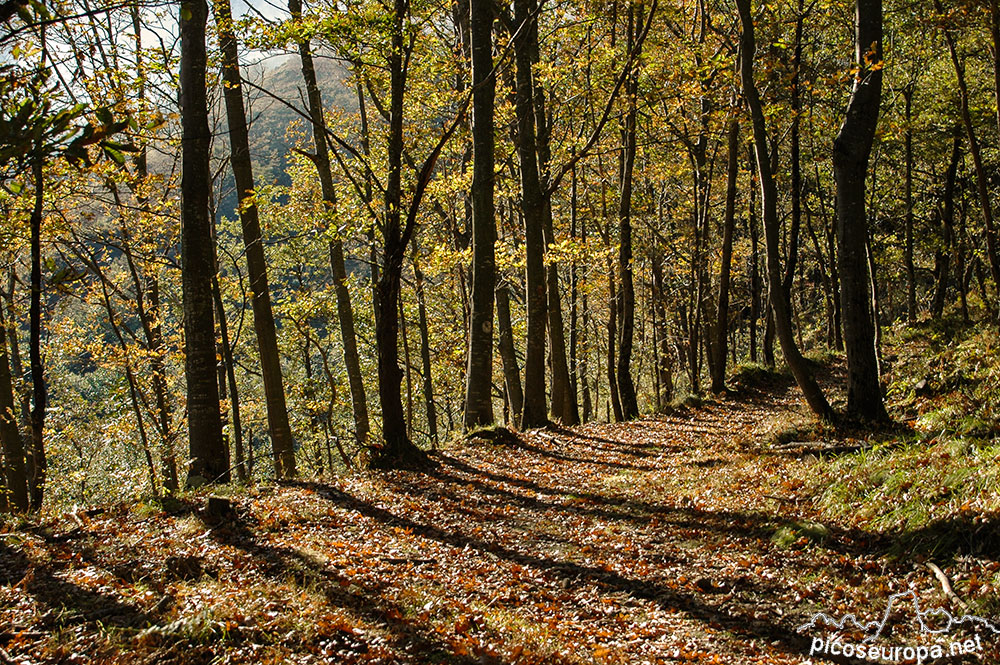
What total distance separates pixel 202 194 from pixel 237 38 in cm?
333

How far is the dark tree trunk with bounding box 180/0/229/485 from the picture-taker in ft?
26.9

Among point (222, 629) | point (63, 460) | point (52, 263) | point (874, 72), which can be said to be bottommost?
point (63, 460)

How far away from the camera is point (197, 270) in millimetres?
8328

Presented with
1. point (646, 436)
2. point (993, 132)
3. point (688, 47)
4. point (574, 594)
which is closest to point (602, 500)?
point (574, 594)

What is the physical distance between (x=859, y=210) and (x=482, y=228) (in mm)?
6114

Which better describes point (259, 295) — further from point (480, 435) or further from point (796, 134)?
point (796, 134)

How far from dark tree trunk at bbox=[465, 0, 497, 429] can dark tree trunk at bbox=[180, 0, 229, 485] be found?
454 cm

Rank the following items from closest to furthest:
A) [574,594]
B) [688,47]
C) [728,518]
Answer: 1. [574,594]
2. [728,518]
3. [688,47]

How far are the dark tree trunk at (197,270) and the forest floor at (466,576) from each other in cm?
88

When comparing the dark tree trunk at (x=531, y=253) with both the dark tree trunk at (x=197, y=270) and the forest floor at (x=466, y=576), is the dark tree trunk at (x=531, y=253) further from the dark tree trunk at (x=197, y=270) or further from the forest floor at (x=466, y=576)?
the dark tree trunk at (x=197, y=270)

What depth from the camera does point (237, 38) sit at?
1011 cm

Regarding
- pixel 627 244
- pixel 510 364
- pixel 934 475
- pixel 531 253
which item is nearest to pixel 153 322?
pixel 510 364

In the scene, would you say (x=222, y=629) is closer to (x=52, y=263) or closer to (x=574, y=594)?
(x=52, y=263)

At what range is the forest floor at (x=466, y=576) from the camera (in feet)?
14.1
